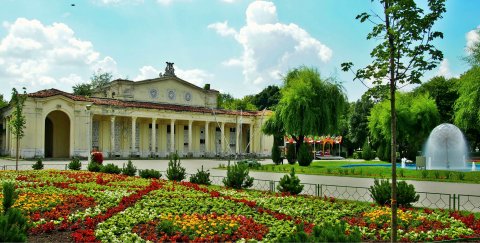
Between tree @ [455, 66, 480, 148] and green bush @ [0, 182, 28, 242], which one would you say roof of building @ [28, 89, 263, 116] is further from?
green bush @ [0, 182, 28, 242]

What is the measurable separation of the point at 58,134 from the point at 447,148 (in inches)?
1838

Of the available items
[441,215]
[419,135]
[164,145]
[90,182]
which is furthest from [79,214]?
[164,145]

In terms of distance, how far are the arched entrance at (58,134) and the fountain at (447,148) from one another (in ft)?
144

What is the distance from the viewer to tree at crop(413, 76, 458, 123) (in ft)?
201

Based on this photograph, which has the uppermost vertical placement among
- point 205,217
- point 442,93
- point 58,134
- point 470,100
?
point 442,93

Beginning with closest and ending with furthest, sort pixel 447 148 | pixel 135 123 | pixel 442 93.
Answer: pixel 447 148, pixel 135 123, pixel 442 93

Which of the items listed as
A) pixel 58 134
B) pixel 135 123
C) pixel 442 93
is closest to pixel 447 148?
pixel 442 93

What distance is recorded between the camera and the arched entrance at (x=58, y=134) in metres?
56.7

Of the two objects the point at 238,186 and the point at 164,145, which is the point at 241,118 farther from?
the point at 238,186

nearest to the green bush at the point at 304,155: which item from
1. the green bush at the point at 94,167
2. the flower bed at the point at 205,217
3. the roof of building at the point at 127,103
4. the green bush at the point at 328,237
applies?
the green bush at the point at 94,167

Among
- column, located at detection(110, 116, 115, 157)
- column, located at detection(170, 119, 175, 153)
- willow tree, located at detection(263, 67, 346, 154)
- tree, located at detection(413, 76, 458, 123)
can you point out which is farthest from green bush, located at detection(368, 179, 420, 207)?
tree, located at detection(413, 76, 458, 123)

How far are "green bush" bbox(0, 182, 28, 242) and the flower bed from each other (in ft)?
2.64

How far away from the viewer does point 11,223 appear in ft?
25.2

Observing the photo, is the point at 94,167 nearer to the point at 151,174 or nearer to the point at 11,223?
the point at 151,174
